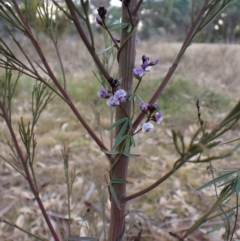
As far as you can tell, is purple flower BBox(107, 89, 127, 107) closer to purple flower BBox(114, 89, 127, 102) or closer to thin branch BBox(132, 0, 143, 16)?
purple flower BBox(114, 89, 127, 102)

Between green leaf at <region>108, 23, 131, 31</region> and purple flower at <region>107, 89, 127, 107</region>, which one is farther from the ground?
green leaf at <region>108, 23, 131, 31</region>

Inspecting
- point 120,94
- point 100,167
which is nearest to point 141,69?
point 120,94

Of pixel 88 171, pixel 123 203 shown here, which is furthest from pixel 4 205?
pixel 123 203

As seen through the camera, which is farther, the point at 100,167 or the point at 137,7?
the point at 100,167

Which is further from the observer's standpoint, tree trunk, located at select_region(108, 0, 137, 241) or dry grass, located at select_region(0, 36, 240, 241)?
dry grass, located at select_region(0, 36, 240, 241)

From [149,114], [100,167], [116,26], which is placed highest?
[116,26]

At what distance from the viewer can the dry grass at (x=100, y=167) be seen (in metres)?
1.52

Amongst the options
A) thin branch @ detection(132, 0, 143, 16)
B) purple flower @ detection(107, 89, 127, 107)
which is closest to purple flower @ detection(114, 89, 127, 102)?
purple flower @ detection(107, 89, 127, 107)

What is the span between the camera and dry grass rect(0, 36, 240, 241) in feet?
4.99

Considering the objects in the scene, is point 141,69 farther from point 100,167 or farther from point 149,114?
point 100,167

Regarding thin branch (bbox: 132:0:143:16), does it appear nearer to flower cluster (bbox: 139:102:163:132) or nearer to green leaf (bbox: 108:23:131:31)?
green leaf (bbox: 108:23:131:31)

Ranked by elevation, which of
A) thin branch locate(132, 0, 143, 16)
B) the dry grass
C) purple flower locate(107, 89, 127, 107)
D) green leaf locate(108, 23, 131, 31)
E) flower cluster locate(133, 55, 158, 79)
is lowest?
the dry grass

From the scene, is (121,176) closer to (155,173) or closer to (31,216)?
(31,216)

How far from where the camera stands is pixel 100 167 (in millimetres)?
1977
